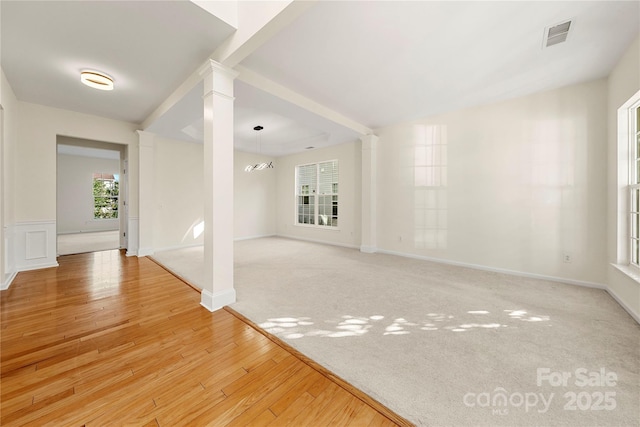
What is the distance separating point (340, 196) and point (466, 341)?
185 inches

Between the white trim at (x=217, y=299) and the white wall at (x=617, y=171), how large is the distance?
402 centimetres

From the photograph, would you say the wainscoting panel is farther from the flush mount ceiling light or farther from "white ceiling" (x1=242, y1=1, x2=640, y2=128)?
"white ceiling" (x1=242, y1=1, x2=640, y2=128)

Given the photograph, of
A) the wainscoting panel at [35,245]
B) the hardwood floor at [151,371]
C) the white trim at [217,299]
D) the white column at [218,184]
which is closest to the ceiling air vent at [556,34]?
the white column at [218,184]

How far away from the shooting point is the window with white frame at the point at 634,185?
262 cm

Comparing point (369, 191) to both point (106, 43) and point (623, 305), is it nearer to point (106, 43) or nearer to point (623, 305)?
point (623, 305)

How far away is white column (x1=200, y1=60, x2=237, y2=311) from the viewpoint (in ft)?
8.14

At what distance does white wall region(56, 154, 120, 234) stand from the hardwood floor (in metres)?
7.57

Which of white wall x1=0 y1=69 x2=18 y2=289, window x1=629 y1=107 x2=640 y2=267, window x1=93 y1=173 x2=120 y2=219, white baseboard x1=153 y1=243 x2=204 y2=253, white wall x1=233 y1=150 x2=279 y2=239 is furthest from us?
window x1=93 y1=173 x2=120 y2=219

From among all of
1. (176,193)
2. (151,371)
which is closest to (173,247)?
(176,193)

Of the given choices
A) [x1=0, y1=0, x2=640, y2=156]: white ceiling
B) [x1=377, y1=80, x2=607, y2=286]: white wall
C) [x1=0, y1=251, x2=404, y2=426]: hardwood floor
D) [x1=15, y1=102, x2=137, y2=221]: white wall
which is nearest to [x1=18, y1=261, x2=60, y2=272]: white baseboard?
[x1=15, y1=102, x2=137, y2=221]: white wall

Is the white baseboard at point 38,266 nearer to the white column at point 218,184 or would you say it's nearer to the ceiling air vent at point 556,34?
the white column at point 218,184

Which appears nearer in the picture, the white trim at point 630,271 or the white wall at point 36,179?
the white trim at point 630,271

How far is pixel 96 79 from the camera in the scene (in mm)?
3025

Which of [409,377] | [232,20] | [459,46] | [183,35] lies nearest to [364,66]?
[459,46]
